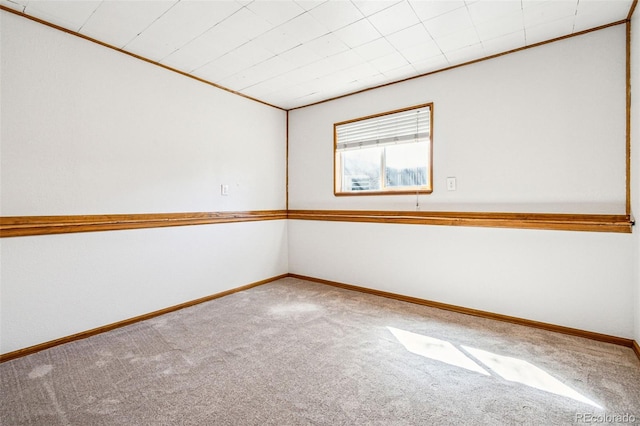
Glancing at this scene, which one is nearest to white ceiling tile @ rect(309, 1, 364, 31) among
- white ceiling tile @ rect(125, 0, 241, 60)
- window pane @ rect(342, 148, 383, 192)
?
white ceiling tile @ rect(125, 0, 241, 60)

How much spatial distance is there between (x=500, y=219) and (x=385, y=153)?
5.05 feet

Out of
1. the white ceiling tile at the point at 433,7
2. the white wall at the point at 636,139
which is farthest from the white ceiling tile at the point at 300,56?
the white wall at the point at 636,139

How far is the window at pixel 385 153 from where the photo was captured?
3535 mm

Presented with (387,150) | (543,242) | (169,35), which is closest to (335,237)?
(387,150)

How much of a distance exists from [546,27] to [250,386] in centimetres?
357

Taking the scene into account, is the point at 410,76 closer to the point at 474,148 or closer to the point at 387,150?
the point at 387,150

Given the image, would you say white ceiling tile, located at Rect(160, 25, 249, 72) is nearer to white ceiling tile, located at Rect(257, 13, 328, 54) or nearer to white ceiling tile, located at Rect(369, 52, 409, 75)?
white ceiling tile, located at Rect(257, 13, 328, 54)

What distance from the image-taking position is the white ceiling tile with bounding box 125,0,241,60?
7.43ft

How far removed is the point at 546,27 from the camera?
254 cm

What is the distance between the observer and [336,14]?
2352 mm

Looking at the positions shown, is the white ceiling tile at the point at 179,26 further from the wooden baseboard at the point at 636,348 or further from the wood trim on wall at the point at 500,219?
the wooden baseboard at the point at 636,348

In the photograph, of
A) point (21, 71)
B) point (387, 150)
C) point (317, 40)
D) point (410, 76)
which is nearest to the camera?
point (21, 71)

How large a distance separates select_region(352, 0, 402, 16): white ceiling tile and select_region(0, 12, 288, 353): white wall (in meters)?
2.12

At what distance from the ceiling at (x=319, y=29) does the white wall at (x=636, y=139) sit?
0.76 ft
